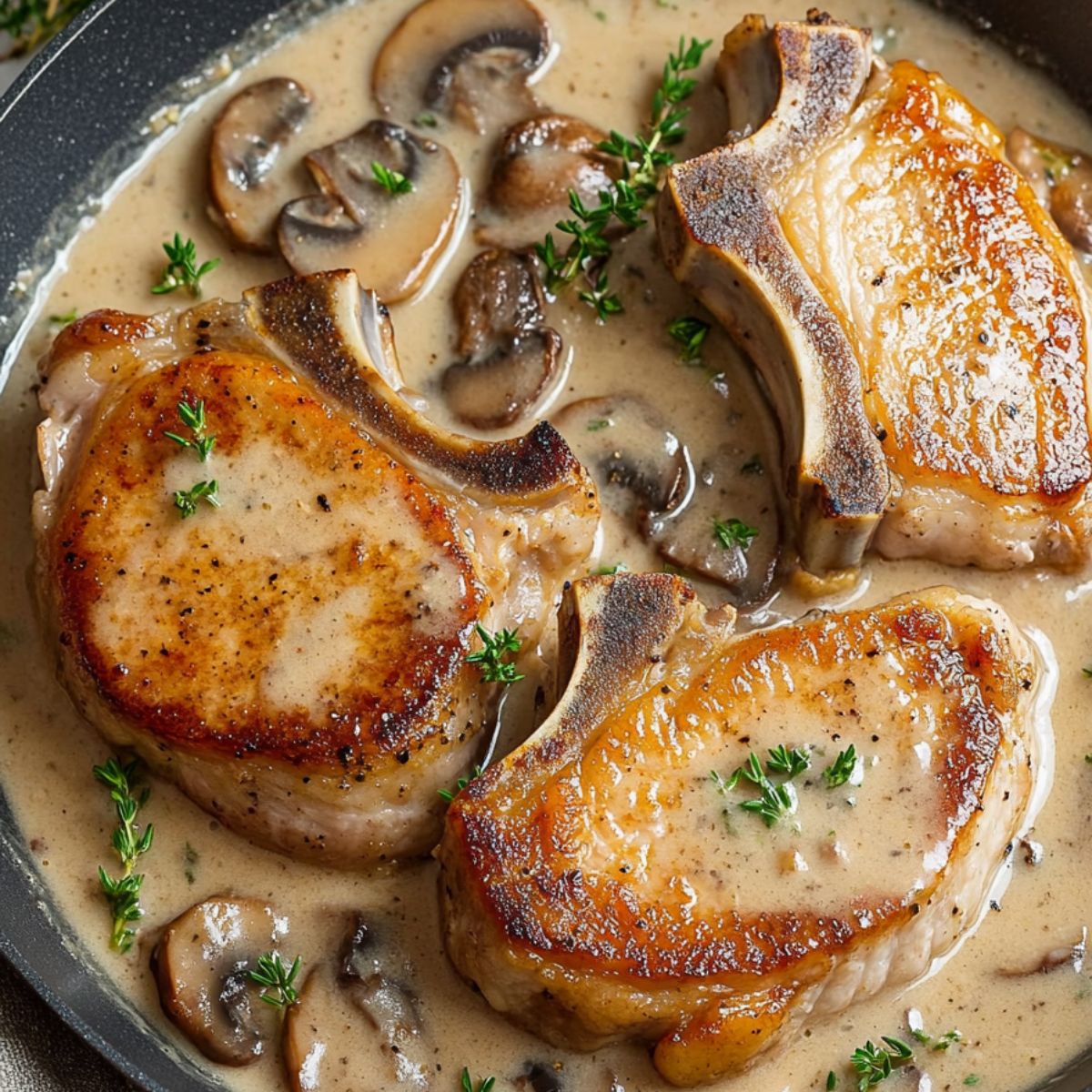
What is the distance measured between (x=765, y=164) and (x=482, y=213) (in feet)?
2.53

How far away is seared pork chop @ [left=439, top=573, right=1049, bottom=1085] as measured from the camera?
131 inches

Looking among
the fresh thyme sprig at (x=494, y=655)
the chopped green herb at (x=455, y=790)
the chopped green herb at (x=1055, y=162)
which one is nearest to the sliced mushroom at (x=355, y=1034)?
the chopped green herb at (x=455, y=790)

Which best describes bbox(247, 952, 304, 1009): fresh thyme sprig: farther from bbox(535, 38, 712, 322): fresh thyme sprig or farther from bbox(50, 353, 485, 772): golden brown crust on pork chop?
bbox(535, 38, 712, 322): fresh thyme sprig

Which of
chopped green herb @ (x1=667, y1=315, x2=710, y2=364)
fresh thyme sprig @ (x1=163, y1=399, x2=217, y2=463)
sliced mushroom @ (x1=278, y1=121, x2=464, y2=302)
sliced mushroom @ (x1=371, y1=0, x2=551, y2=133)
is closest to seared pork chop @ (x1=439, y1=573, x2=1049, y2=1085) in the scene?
chopped green herb @ (x1=667, y1=315, x2=710, y2=364)

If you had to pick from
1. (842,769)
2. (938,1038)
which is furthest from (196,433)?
(938,1038)

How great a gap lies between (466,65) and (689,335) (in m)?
0.99

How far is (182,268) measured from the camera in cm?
411

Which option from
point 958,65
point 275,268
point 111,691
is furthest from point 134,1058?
point 958,65

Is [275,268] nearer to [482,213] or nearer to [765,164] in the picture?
[482,213]

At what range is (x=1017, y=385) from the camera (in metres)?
3.81

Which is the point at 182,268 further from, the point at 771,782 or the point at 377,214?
the point at 771,782

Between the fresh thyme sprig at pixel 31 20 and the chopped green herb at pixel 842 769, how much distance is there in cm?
295

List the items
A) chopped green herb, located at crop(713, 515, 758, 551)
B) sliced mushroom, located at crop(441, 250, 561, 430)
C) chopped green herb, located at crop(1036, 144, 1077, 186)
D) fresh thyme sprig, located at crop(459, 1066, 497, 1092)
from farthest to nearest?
1. chopped green herb, located at crop(1036, 144, 1077, 186)
2. sliced mushroom, located at crop(441, 250, 561, 430)
3. chopped green herb, located at crop(713, 515, 758, 551)
4. fresh thyme sprig, located at crop(459, 1066, 497, 1092)

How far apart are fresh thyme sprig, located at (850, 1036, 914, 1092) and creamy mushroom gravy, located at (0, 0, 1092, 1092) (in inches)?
2.0
